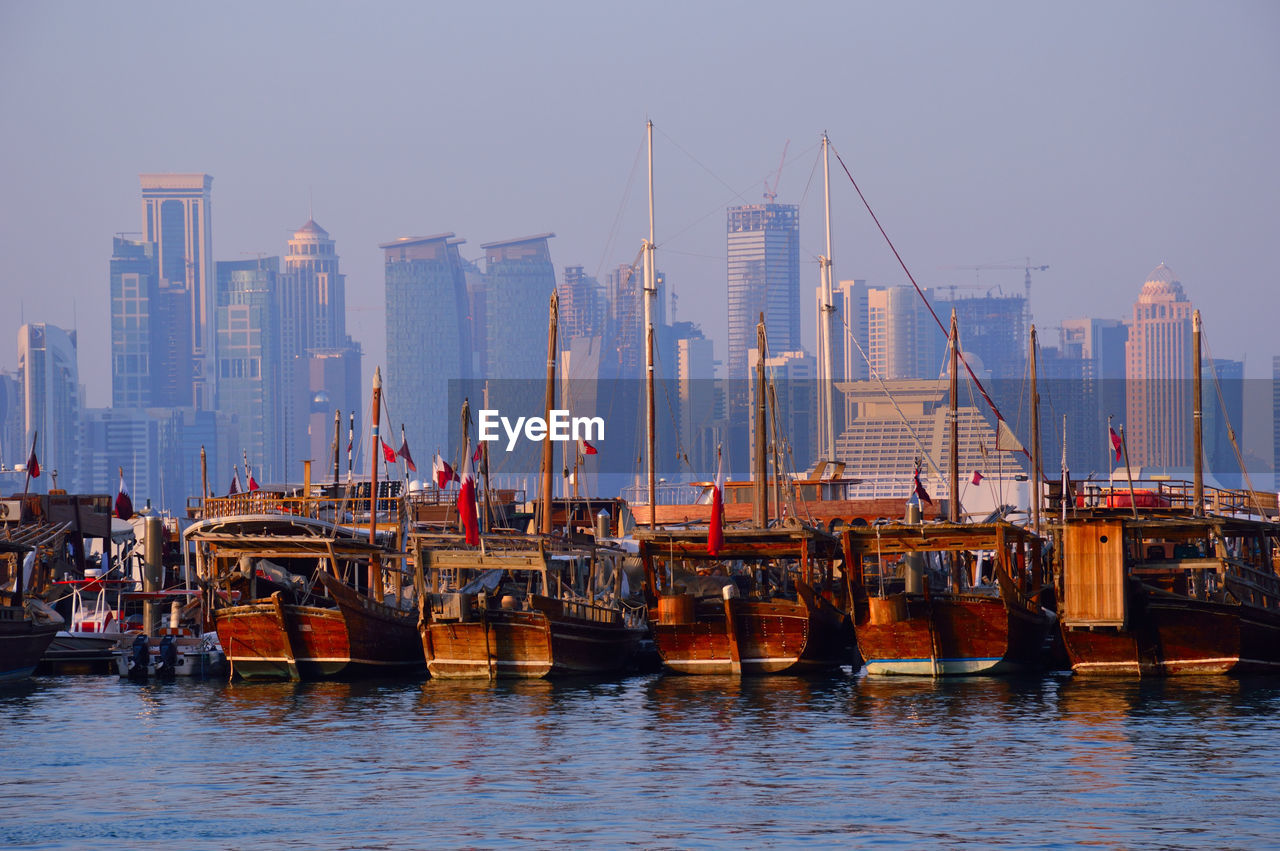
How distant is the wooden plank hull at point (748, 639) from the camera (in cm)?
5788

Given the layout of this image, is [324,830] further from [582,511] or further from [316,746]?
[582,511]

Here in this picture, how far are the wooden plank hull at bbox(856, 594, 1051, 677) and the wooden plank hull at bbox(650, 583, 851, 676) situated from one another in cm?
211

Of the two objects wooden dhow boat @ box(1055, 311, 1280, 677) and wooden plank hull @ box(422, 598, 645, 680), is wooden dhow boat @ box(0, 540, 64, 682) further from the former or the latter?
wooden dhow boat @ box(1055, 311, 1280, 677)

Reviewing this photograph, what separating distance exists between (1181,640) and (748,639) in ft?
43.2

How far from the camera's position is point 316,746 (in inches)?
1753

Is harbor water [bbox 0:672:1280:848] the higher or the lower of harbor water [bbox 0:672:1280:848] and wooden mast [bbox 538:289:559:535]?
the lower

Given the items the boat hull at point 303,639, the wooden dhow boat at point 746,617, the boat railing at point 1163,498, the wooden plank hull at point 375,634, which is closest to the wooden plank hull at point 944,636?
the wooden dhow boat at point 746,617

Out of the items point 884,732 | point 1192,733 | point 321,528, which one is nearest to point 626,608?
point 321,528

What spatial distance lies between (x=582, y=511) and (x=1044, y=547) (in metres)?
32.7

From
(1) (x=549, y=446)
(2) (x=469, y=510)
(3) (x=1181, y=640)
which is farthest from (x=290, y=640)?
(3) (x=1181, y=640)

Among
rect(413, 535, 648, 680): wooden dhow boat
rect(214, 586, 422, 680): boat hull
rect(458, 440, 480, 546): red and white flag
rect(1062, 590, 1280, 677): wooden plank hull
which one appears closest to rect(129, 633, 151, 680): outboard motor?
rect(214, 586, 422, 680): boat hull

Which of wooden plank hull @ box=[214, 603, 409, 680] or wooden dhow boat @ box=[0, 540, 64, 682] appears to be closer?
wooden plank hull @ box=[214, 603, 409, 680]

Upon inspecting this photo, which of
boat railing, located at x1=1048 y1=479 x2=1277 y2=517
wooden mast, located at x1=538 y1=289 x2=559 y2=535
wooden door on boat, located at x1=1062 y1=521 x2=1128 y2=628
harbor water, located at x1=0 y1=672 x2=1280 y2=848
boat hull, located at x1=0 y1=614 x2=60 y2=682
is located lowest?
harbor water, located at x1=0 y1=672 x2=1280 y2=848

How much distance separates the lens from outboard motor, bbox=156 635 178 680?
62.5 metres
